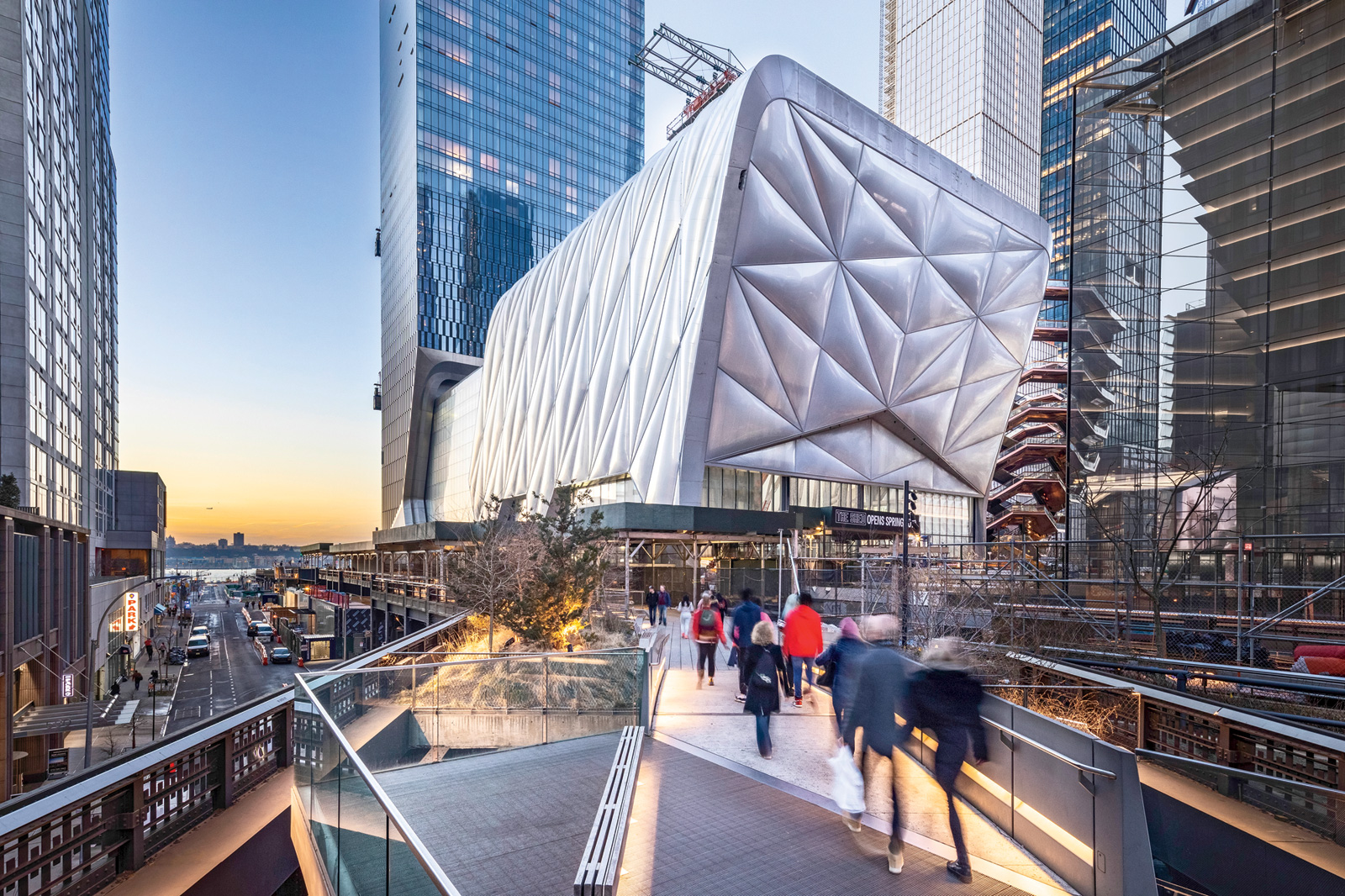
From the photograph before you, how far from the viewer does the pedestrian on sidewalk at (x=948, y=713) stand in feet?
19.2

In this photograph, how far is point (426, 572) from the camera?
46.5 m

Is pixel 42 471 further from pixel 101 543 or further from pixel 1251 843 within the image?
pixel 1251 843

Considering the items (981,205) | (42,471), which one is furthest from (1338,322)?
(42,471)

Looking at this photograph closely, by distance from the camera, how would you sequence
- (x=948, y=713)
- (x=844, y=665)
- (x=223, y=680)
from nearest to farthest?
(x=948, y=713) → (x=844, y=665) → (x=223, y=680)

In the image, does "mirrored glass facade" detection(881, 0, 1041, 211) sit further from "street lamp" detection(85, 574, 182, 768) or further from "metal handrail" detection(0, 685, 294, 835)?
"metal handrail" detection(0, 685, 294, 835)

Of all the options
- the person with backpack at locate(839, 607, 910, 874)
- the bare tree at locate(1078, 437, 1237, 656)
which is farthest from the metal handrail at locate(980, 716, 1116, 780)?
the bare tree at locate(1078, 437, 1237, 656)

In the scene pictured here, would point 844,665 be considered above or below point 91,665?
above

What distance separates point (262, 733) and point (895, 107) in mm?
158226

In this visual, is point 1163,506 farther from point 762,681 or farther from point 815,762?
point 762,681

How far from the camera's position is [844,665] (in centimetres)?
712

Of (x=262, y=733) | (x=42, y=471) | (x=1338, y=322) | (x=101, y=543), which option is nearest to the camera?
(x=262, y=733)

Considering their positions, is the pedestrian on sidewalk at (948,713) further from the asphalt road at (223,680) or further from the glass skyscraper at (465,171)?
the glass skyscraper at (465,171)

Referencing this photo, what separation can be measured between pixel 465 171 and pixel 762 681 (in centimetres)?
10341

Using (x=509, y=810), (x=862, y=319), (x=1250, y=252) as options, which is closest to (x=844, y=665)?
(x=509, y=810)
